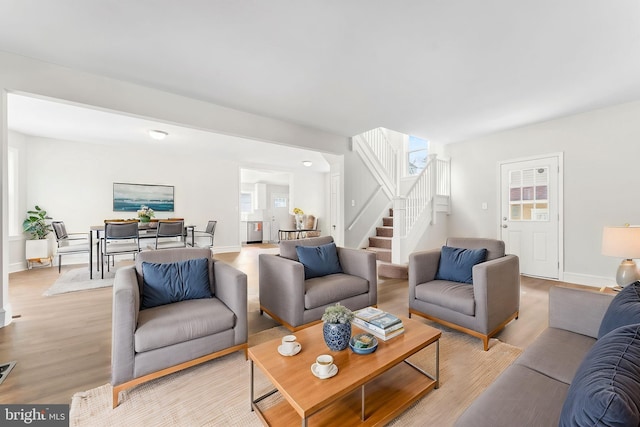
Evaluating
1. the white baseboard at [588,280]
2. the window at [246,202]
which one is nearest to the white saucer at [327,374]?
the white baseboard at [588,280]

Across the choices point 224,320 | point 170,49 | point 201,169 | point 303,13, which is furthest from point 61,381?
point 201,169

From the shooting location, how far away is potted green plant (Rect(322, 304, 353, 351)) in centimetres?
152

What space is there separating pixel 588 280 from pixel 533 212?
1155 mm

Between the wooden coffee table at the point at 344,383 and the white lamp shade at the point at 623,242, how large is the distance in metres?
1.74

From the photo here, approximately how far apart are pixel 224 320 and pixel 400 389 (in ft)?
4.04

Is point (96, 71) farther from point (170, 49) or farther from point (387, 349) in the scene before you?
point (387, 349)

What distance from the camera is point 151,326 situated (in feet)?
5.60

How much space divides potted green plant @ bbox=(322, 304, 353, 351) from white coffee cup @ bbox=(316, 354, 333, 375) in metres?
0.12

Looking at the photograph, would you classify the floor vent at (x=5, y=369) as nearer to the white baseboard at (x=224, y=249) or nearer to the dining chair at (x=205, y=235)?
the dining chair at (x=205, y=235)

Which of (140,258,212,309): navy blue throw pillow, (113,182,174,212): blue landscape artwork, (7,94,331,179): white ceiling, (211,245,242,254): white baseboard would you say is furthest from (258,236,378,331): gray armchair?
(113,182,174,212): blue landscape artwork

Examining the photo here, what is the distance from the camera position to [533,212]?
441 cm

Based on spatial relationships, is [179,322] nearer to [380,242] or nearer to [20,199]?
[380,242]

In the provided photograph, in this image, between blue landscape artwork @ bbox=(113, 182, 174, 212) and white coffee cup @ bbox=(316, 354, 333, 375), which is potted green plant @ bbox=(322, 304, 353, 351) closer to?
white coffee cup @ bbox=(316, 354, 333, 375)

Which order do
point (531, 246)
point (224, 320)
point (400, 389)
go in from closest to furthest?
point (400, 389)
point (224, 320)
point (531, 246)
